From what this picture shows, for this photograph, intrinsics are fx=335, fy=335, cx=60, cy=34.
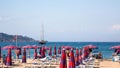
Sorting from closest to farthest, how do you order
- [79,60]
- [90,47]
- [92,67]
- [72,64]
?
[72,64]
[92,67]
[79,60]
[90,47]

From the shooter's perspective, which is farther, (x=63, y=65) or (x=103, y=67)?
(x=103, y=67)

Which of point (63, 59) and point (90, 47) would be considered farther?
point (90, 47)

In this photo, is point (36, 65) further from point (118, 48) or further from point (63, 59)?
point (118, 48)

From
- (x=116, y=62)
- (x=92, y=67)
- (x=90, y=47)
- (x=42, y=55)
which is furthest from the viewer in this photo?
(x=90, y=47)

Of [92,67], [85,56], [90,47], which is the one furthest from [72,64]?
[90,47]

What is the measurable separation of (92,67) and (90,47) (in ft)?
42.6

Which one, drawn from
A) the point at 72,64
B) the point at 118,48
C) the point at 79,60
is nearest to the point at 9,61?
the point at 79,60

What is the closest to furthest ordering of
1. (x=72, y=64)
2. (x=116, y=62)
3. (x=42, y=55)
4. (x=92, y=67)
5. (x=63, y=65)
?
(x=63, y=65) < (x=72, y=64) < (x=92, y=67) < (x=116, y=62) < (x=42, y=55)

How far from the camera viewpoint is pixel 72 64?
18.9 m

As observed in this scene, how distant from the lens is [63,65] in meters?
17.6

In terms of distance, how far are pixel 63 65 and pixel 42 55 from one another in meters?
19.2

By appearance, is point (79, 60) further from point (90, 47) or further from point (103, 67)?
point (90, 47)

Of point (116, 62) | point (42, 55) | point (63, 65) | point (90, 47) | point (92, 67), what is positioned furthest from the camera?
point (90, 47)

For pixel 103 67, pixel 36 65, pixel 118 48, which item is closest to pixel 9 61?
pixel 36 65
